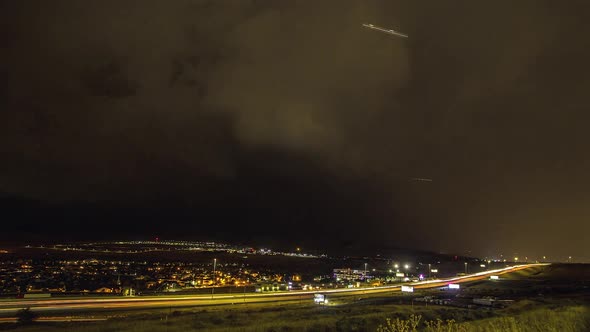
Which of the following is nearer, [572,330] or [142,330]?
[572,330]

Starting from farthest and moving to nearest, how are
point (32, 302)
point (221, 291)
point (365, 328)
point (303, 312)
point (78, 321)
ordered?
1. point (221, 291)
2. point (32, 302)
3. point (303, 312)
4. point (78, 321)
5. point (365, 328)

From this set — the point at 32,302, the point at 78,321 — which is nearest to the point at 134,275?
the point at 32,302

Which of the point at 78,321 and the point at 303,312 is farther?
the point at 303,312

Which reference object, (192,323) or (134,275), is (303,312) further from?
(134,275)

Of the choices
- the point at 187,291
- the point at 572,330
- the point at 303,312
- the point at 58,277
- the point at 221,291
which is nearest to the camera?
the point at 572,330

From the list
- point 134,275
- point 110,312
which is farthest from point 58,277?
point 110,312

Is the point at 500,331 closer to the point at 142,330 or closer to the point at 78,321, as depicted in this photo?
the point at 142,330

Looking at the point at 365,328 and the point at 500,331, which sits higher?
the point at 500,331

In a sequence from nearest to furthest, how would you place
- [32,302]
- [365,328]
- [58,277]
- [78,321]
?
[365,328], [78,321], [32,302], [58,277]

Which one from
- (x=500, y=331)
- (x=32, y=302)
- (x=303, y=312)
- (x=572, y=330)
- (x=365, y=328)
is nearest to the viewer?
(x=500, y=331)
